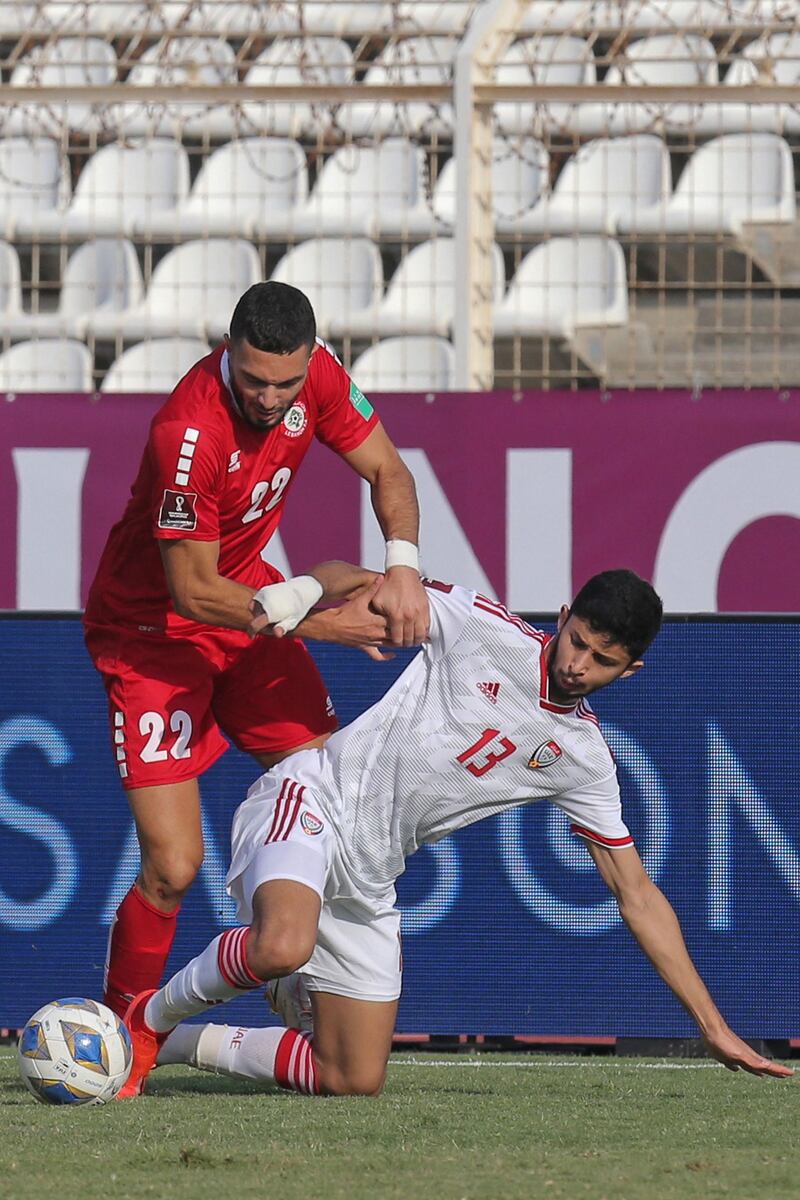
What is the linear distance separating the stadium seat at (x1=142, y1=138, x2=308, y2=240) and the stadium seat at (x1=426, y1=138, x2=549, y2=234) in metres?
0.81

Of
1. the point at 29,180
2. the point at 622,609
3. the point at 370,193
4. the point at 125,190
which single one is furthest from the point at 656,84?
the point at 622,609

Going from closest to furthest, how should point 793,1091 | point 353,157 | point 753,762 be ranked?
point 793,1091
point 753,762
point 353,157

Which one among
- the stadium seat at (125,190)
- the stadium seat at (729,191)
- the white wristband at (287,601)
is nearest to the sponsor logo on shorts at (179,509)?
the white wristband at (287,601)

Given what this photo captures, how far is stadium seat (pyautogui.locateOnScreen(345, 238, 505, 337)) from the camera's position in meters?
8.08

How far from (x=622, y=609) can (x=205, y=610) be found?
0.96 meters

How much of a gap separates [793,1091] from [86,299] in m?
6.15

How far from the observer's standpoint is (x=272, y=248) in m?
9.36

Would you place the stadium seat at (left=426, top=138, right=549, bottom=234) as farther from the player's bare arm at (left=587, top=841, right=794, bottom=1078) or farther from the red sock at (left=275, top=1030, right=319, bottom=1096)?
the red sock at (left=275, top=1030, right=319, bottom=1096)

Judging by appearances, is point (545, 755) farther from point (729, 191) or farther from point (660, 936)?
point (729, 191)

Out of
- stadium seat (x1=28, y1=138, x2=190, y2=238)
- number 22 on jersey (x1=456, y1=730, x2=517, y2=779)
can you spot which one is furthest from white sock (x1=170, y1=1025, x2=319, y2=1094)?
stadium seat (x1=28, y1=138, x2=190, y2=238)

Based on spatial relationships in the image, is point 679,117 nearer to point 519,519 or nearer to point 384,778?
point 519,519

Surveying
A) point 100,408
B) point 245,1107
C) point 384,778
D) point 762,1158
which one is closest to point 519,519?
point 100,408

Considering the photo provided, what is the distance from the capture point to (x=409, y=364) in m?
8.26

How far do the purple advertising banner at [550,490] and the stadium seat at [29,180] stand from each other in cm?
275
